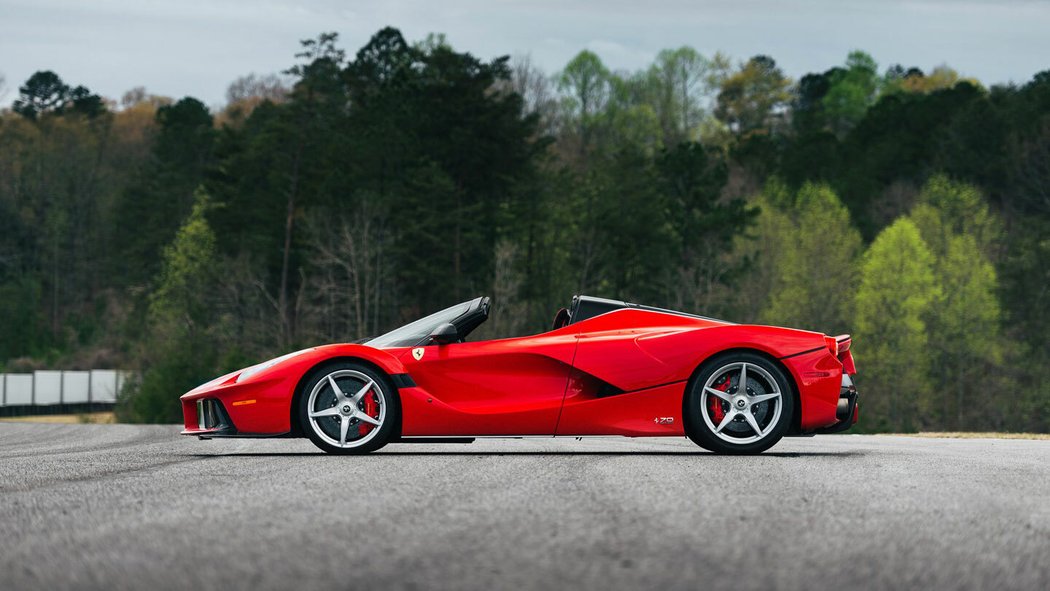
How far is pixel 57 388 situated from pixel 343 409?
62611 millimetres

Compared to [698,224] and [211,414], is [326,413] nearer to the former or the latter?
[211,414]

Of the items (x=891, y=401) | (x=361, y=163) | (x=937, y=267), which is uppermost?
(x=361, y=163)

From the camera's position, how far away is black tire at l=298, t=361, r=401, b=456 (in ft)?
30.5

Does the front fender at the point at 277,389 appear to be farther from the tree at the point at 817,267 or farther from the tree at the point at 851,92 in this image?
the tree at the point at 851,92

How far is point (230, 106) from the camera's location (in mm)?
95312

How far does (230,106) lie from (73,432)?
3258 inches

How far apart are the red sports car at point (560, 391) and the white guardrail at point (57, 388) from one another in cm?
5910

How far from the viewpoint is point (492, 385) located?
9.38 metres

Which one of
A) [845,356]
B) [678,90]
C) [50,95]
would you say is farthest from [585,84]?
[845,356]

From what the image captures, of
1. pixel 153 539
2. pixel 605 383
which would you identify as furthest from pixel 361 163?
pixel 153 539

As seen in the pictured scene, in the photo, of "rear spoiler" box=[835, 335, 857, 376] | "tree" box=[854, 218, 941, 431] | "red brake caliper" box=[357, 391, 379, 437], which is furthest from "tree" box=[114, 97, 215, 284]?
"rear spoiler" box=[835, 335, 857, 376]

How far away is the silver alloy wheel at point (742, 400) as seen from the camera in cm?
929

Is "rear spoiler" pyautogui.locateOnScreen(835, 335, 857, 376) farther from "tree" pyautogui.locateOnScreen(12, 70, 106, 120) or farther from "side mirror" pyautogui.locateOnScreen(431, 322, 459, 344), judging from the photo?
"tree" pyautogui.locateOnScreen(12, 70, 106, 120)

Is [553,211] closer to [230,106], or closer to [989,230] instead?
[989,230]
